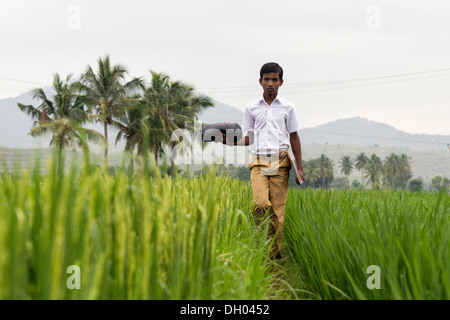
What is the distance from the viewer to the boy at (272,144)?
367 cm

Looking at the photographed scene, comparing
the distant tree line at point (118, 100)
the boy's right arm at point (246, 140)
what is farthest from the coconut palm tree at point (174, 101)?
the boy's right arm at point (246, 140)

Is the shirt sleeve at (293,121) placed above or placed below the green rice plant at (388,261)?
above

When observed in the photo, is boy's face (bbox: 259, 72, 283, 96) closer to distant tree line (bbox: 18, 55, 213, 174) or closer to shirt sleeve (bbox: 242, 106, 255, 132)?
shirt sleeve (bbox: 242, 106, 255, 132)

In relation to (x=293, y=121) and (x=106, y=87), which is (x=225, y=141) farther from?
(x=106, y=87)

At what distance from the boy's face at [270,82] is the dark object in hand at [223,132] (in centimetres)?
44

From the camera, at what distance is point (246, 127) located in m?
3.91

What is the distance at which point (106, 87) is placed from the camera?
3306 centimetres

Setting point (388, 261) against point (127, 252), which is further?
point (388, 261)

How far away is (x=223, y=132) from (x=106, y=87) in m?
31.5
